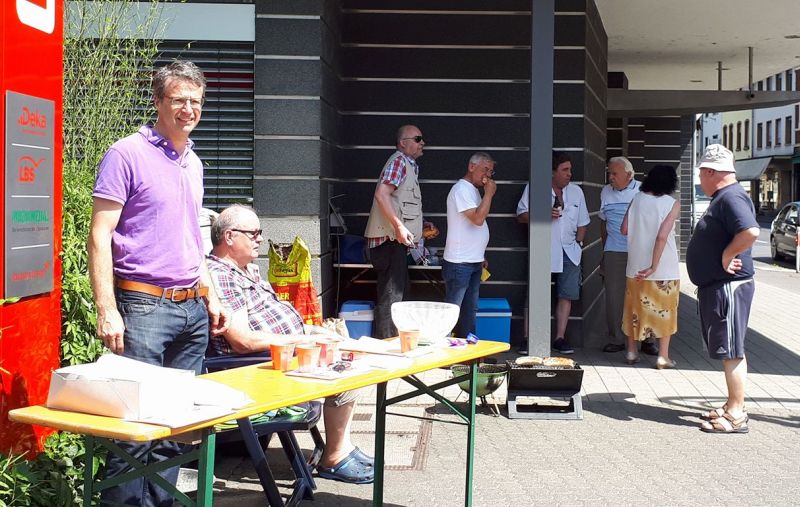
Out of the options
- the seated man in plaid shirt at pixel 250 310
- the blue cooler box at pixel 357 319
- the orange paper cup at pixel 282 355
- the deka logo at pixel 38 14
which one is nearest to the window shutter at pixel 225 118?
the blue cooler box at pixel 357 319

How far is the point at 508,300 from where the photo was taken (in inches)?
404

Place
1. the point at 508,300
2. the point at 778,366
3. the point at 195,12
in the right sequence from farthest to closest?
the point at 508,300, the point at 778,366, the point at 195,12

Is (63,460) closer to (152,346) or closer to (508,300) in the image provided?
(152,346)

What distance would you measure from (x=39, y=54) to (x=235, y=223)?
1.24 meters

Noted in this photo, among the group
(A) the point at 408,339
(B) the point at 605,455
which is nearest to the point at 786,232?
(B) the point at 605,455

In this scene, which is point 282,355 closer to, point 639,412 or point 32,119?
point 32,119

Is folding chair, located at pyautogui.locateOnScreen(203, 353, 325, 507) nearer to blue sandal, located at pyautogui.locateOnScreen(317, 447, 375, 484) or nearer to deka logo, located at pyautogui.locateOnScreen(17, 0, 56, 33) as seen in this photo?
blue sandal, located at pyautogui.locateOnScreen(317, 447, 375, 484)

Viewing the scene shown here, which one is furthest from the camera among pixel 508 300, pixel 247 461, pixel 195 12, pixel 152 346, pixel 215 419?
pixel 508 300

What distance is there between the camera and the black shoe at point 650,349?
32.5 feet

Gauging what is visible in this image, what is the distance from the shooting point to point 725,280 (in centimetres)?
679

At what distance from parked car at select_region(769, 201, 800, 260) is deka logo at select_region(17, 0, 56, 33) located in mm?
21557

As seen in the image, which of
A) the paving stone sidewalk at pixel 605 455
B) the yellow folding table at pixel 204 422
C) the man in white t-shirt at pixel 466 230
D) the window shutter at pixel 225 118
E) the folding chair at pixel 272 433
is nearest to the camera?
the yellow folding table at pixel 204 422

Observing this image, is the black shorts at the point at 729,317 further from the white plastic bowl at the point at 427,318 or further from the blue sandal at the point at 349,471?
the white plastic bowl at the point at 427,318

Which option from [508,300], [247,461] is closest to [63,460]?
[247,461]
